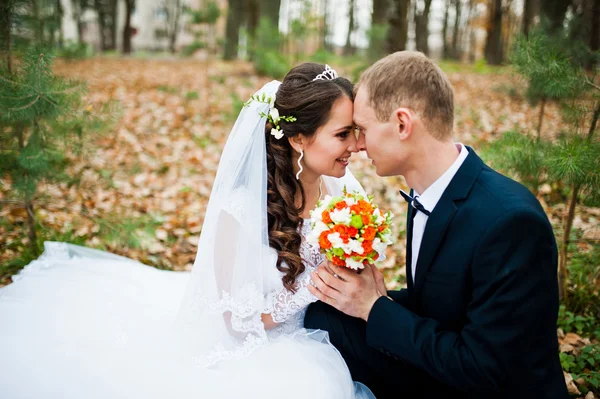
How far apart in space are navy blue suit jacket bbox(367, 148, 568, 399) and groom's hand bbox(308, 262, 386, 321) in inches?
3.0

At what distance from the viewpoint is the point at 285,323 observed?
9.45 ft

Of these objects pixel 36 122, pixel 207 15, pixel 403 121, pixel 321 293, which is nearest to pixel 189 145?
pixel 36 122

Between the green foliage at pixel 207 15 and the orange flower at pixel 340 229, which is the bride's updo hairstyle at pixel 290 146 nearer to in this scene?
the orange flower at pixel 340 229

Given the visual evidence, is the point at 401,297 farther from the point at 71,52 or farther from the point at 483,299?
the point at 71,52

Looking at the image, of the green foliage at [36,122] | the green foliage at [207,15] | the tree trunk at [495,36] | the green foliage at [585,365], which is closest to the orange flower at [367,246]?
the green foliage at [585,365]

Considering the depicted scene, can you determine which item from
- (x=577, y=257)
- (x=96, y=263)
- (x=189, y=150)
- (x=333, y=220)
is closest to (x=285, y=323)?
(x=333, y=220)

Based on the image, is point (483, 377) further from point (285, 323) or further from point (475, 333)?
point (285, 323)

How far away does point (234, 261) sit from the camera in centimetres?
279

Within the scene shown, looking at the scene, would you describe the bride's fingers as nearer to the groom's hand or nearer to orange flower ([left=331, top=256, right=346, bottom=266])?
the groom's hand

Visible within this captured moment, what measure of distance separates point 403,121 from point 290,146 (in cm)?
107

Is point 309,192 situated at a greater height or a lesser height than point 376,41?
lesser

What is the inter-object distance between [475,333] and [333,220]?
0.82 meters

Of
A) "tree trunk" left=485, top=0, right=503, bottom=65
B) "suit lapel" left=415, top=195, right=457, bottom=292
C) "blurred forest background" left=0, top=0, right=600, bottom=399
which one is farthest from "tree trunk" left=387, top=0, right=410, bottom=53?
"tree trunk" left=485, top=0, right=503, bottom=65

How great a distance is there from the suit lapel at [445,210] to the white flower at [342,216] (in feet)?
1.27
